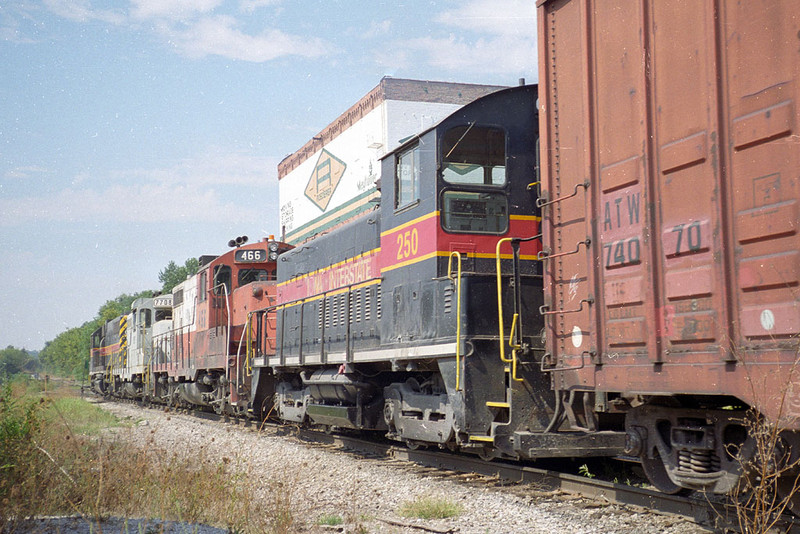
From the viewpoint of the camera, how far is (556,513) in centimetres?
606

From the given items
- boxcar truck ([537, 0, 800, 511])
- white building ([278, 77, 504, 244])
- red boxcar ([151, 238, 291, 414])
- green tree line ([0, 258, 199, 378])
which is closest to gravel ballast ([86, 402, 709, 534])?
boxcar truck ([537, 0, 800, 511])

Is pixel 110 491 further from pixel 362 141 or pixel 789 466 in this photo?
pixel 362 141

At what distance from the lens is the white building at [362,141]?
3544cm

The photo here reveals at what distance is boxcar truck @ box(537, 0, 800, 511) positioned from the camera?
4.24 m

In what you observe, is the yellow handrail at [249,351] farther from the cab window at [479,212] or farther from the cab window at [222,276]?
the cab window at [479,212]

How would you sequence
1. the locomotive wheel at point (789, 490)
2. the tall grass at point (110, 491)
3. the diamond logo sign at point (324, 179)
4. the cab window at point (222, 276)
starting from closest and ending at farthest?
the locomotive wheel at point (789, 490)
the tall grass at point (110, 491)
the cab window at point (222, 276)
the diamond logo sign at point (324, 179)

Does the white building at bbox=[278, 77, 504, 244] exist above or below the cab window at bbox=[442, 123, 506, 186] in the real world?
above

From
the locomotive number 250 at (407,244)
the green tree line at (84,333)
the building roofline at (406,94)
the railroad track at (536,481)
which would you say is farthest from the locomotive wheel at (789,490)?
the green tree line at (84,333)

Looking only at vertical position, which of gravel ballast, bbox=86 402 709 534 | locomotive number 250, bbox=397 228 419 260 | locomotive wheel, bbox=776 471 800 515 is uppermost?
locomotive number 250, bbox=397 228 419 260

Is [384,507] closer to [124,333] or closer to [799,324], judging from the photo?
[799,324]

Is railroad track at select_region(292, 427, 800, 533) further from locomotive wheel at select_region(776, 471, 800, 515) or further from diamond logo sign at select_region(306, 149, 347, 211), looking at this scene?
diamond logo sign at select_region(306, 149, 347, 211)

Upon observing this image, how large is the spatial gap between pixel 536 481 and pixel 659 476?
1.84 metres

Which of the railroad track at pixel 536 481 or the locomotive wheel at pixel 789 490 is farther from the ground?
the locomotive wheel at pixel 789 490

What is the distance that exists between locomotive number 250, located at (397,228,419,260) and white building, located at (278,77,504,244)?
23.1m
